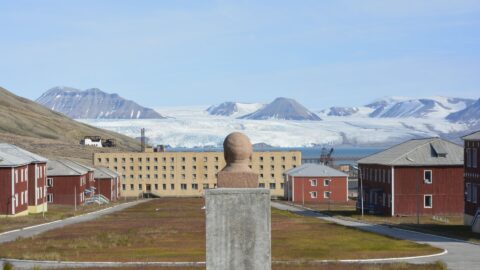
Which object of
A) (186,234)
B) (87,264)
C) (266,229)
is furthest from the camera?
(186,234)

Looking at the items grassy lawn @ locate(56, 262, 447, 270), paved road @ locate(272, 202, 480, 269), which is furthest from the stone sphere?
paved road @ locate(272, 202, 480, 269)

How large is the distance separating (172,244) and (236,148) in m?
35.9

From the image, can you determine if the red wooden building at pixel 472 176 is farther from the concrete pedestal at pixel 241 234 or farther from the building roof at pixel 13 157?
the concrete pedestal at pixel 241 234

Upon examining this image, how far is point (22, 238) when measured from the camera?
58.5 metres

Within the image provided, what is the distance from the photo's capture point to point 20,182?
91.8 m

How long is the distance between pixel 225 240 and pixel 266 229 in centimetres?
85

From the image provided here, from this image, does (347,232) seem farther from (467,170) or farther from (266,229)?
(266,229)

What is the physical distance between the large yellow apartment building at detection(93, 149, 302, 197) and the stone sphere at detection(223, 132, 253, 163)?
16627 centimetres

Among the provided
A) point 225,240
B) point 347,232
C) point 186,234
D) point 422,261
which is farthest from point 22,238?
point 225,240

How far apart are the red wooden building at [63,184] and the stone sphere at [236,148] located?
102314 mm

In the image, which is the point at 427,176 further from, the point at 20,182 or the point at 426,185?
the point at 20,182

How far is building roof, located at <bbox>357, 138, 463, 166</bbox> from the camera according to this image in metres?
90.9

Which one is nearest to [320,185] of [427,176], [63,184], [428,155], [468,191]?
[63,184]

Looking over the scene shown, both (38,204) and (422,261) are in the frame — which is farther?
(38,204)
